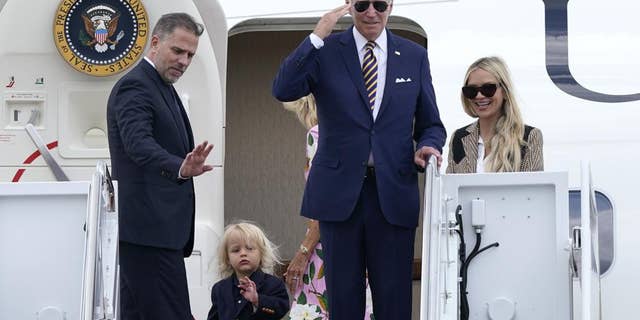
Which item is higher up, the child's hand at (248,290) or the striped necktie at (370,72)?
the striped necktie at (370,72)

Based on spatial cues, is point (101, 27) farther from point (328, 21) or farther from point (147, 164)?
point (328, 21)

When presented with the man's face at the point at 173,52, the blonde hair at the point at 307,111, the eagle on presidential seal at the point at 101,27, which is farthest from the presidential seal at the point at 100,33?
the man's face at the point at 173,52

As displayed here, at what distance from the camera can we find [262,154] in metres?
10.5

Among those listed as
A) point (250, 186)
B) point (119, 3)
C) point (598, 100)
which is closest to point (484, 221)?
point (598, 100)

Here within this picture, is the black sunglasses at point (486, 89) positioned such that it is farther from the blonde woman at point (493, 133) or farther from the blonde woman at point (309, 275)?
the blonde woman at point (309, 275)

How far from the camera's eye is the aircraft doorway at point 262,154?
1045cm

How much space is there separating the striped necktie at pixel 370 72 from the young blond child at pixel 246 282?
1365 millimetres

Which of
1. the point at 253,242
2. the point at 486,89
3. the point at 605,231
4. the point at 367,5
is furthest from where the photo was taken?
the point at 605,231

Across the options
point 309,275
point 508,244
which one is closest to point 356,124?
point 508,244

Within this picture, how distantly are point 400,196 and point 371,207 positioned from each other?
13cm

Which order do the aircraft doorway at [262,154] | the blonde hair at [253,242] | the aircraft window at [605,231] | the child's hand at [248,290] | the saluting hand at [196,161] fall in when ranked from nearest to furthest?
the saluting hand at [196,161], the child's hand at [248,290], the blonde hair at [253,242], the aircraft window at [605,231], the aircraft doorway at [262,154]

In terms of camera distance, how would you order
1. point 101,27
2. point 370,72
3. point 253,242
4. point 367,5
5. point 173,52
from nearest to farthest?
point 367,5 → point 370,72 → point 173,52 → point 253,242 → point 101,27

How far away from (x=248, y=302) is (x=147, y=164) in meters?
1.21

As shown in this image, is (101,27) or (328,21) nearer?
(328,21)
